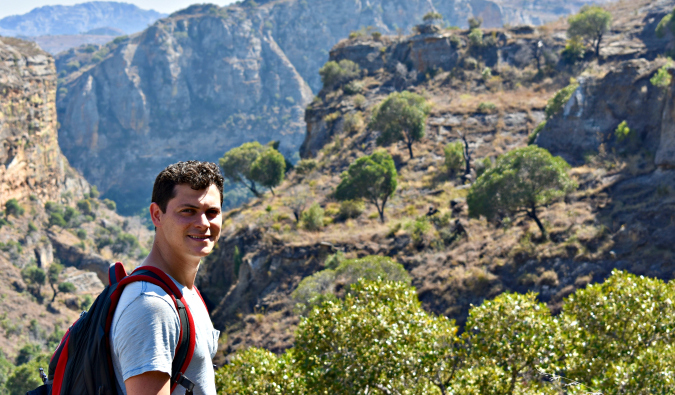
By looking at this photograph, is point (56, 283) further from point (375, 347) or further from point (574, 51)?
point (574, 51)

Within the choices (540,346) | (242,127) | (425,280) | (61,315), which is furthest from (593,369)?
(242,127)

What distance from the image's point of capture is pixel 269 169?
48.5 m

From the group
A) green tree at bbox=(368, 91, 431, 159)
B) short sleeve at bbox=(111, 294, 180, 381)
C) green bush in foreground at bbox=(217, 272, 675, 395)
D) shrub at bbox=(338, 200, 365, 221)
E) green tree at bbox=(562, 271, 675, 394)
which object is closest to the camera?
short sleeve at bbox=(111, 294, 180, 381)

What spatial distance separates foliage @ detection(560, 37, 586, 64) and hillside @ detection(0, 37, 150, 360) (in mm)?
63712

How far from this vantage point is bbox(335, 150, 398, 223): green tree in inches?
1425

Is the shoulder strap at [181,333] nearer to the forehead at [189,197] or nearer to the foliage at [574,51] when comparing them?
the forehead at [189,197]

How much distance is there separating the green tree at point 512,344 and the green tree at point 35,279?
66914mm

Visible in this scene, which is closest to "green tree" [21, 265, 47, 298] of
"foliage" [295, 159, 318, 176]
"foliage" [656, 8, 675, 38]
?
"foliage" [295, 159, 318, 176]

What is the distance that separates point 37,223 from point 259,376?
3143 inches

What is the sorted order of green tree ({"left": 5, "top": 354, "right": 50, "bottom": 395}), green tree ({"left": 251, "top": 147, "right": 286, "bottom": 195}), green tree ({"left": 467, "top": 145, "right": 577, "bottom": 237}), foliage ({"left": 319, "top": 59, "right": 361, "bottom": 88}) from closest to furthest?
green tree ({"left": 467, "top": 145, "right": 577, "bottom": 237}) → green tree ({"left": 5, "top": 354, "right": 50, "bottom": 395}) → green tree ({"left": 251, "top": 147, "right": 286, "bottom": 195}) → foliage ({"left": 319, "top": 59, "right": 361, "bottom": 88})

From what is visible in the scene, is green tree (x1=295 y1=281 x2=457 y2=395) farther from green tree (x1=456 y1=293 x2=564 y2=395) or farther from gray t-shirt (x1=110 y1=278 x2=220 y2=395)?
gray t-shirt (x1=110 y1=278 x2=220 y2=395)

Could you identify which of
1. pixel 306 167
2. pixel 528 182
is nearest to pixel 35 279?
pixel 306 167

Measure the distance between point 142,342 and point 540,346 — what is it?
9.14 m

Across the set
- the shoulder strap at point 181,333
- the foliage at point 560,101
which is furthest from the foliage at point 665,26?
the shoulder strap at point 181,333
